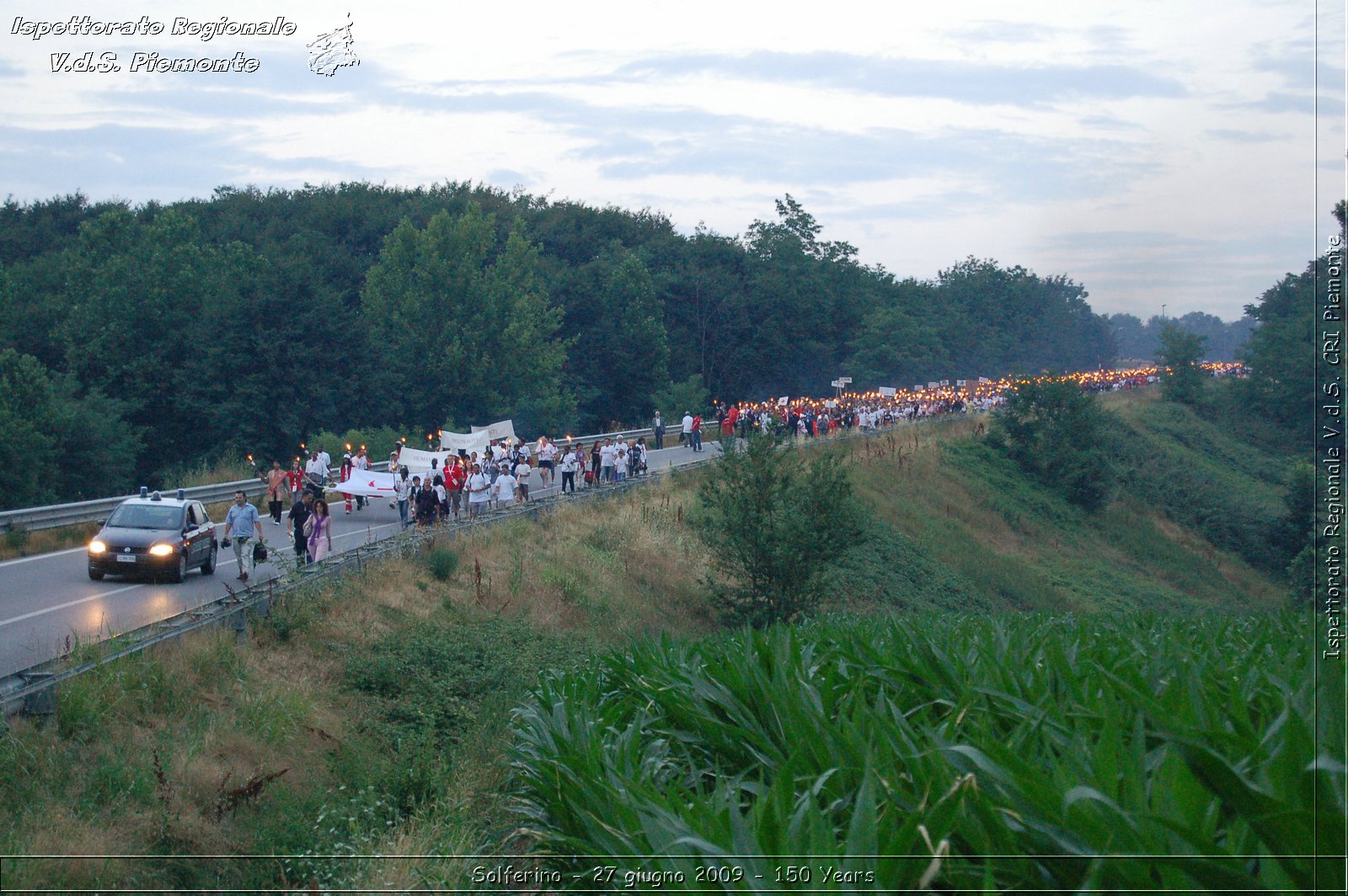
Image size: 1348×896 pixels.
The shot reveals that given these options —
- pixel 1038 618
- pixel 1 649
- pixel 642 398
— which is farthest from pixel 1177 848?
pixel 642 398

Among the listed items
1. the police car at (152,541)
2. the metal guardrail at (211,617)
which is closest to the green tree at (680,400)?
the metal guardrail at (211,617)

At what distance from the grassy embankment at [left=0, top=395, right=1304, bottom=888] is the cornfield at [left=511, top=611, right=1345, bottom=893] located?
1563 mm

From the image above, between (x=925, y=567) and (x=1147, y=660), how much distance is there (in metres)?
31.9

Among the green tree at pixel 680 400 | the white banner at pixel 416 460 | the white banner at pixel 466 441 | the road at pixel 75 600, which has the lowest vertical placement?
the road at pixel 75 600

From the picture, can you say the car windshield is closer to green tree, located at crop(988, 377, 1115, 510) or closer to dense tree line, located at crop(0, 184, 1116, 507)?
dense tree line, located at crop(0, 184, 1116, 507)

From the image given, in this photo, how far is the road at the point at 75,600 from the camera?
1511 cm

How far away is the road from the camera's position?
15.1m

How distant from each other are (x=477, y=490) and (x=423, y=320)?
40.6 meters

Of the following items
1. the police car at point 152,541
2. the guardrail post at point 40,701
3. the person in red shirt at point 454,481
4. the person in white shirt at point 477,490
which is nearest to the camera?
the guardrail post at point 40,701

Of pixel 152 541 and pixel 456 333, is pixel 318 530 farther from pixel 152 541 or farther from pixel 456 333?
pixel 456 333

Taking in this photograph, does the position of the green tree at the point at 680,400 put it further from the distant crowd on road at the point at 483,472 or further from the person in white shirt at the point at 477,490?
the person in white shirt at the point at 477,490

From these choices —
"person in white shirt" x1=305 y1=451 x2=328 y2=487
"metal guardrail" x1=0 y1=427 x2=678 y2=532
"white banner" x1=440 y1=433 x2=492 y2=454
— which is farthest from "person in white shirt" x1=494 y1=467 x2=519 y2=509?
"white banner" x1=440 y1=433 x2=492 y2=454

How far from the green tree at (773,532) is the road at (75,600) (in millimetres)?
8298

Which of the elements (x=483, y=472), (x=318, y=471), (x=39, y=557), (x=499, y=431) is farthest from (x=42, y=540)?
(x=499, y=431)
